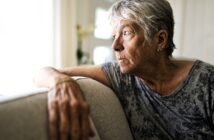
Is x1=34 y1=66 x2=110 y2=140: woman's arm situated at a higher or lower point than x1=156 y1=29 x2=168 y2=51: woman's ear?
lower

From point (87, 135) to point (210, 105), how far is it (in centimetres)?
57

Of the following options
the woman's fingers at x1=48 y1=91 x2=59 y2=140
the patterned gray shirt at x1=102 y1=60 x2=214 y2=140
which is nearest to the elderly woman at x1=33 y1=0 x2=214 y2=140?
the patterned gray shirt at x1=102 y1=60 x2=214 y2=140

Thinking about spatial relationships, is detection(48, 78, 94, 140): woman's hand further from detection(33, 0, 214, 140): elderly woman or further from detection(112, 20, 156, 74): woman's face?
detection(112, 20, 156, 74): woman's face

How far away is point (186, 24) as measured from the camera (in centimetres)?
352

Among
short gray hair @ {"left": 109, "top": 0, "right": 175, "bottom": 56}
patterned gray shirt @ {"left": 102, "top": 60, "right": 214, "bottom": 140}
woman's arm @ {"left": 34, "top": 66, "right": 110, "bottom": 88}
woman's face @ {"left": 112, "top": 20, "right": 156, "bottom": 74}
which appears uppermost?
short gray hair @ {"left": 109, "top": 0, "right": 175, "bottom": 56}

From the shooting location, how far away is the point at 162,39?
1.35 m

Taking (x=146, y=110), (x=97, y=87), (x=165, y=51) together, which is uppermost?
(x=165, y=51)

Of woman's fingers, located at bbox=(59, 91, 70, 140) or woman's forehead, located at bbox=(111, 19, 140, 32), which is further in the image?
woman's forehead, located at bbox=(111, 19, 140, 32)

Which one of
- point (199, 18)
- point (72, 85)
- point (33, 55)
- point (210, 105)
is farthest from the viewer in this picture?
point (199, 18)

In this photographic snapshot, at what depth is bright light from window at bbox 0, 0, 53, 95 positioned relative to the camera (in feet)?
6.72

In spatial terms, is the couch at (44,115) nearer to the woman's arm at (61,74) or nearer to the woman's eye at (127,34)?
the woman's arm at (61,74)

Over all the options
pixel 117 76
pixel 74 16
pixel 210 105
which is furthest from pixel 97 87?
pixel 74 16

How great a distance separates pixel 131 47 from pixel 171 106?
31 cm

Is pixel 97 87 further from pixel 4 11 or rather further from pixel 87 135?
pixel 4 11
